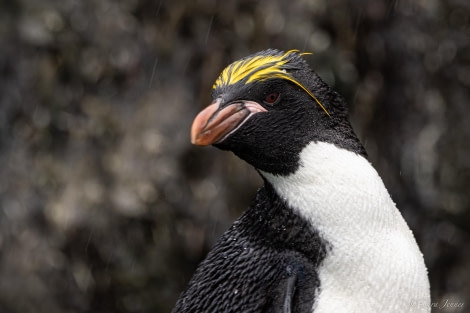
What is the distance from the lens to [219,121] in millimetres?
1933

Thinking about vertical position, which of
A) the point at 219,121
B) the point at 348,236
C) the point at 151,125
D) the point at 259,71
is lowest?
the point at 151,125

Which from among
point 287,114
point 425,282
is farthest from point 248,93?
point 425,282

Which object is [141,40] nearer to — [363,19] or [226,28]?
[226,28]

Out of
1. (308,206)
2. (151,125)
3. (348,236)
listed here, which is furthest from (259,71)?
(151,125)

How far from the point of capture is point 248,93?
1.98 metres

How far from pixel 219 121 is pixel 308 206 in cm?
34

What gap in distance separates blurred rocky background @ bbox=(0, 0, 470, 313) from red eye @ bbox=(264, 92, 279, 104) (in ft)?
8.45

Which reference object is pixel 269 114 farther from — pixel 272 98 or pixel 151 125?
pixel 151 125

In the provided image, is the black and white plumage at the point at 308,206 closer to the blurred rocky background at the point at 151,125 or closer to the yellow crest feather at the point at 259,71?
the yellow crest feather at the point at 259,71

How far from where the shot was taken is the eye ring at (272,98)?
6.56 ft

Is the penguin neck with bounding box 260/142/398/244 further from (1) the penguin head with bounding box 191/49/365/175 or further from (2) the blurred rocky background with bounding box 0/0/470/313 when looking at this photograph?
(2) the blurred rocky background with bounding box 0/0/470/313

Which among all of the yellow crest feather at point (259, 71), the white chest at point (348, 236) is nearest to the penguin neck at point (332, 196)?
the white chest at point (348, 236)

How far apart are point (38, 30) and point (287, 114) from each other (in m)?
3.09

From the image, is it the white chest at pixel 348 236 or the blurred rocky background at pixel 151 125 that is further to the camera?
the blurred rocky background at pixel 151 125
